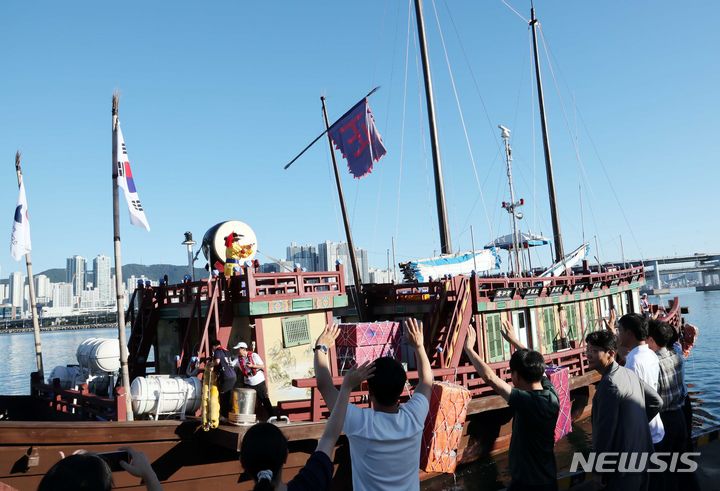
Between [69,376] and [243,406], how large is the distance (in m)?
5.56

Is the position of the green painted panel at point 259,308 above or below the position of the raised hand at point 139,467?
above

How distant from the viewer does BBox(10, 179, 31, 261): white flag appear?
10.7m

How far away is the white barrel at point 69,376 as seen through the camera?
36.9 ft

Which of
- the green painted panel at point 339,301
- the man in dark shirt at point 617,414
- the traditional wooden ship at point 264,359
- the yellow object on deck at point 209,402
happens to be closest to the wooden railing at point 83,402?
the traditional wooden ship at point 264,359

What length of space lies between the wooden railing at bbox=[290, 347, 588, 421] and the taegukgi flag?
660 centimetres

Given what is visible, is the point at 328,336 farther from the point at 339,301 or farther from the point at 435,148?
the point at 435,148

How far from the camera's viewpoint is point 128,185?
8930 millimetres

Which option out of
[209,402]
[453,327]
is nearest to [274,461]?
[209,402]

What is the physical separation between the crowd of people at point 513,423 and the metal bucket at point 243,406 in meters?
5.05

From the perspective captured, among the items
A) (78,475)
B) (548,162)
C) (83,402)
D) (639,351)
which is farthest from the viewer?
(548,162)

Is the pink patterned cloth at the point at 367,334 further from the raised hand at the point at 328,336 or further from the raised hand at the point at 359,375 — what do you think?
the raised hand at the point at 359,375

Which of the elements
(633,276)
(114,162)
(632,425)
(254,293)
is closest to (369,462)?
(632,425)

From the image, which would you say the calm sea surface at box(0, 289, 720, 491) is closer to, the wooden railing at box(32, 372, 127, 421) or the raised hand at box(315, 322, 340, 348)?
the wooden railing at box(32, 372, 127, 421)

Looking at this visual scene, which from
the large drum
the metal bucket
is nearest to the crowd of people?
the metal bucket
